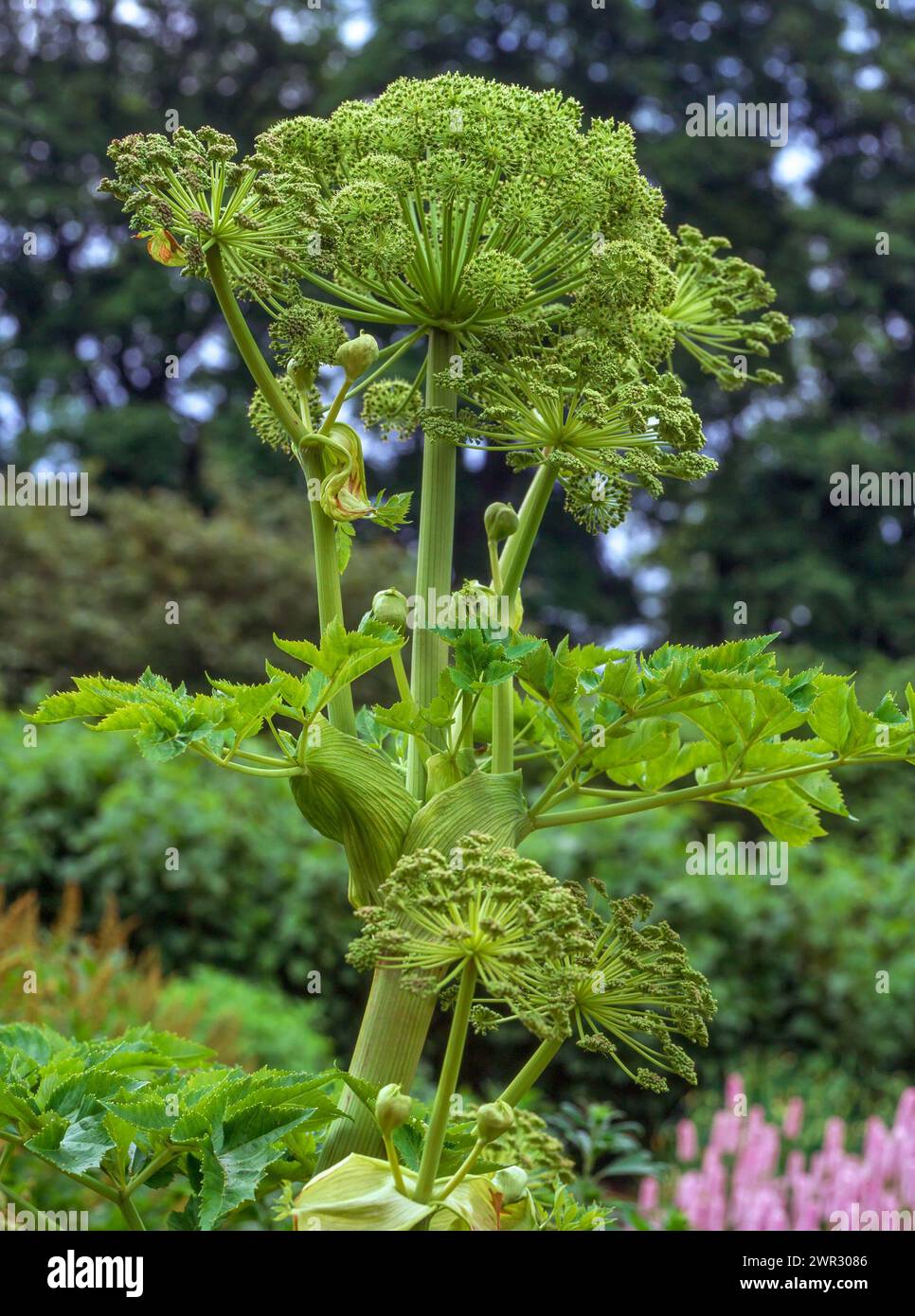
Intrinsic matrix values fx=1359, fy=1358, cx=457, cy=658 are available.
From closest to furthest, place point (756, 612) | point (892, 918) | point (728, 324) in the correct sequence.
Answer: point (728, 324) → point (892, 918) → point (756, 612)

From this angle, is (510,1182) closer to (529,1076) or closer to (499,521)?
(529,1076)

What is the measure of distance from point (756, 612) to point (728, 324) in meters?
15.0

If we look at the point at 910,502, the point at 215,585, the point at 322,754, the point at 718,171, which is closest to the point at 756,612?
the point at 910,502

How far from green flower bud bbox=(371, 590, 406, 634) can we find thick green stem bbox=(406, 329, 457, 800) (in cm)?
4

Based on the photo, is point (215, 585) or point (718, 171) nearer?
point (215, 585)

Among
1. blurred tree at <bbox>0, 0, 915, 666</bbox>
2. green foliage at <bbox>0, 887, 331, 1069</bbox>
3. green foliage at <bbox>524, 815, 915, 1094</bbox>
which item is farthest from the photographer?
blurred tree at <bbox>0, 0, 915, 666</bbox>

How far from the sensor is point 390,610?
119 centimetres

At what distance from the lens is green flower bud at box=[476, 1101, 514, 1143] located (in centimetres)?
92

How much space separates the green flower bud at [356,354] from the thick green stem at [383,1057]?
516 mm

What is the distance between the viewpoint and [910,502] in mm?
16234

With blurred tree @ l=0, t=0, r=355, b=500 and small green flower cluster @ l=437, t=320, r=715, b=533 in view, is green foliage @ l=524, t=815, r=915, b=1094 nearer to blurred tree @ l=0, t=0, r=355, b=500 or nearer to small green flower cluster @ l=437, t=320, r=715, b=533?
small green flower cluster @ l=437, t=320, r=715, b=533

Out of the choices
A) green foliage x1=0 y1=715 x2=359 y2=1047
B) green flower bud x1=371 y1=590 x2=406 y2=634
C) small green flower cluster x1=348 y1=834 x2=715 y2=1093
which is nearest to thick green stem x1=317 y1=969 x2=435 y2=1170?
small green flower cluster x1=348 y1=834 x2=715 y2=1093

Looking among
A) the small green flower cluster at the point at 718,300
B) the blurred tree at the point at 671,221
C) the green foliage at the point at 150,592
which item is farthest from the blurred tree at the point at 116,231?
the small green flower cluster at the point at 718,300
